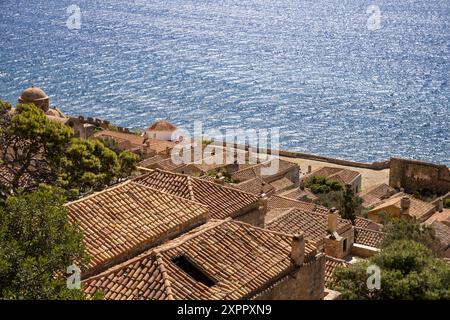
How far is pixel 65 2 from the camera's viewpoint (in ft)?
637

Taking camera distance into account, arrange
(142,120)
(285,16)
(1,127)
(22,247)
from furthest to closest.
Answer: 1. (285,16)
2. (142,120)
3. (1,127)
4. (22,247)

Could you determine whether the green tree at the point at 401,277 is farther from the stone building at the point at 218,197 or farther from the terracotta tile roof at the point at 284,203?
the terracotta tile roof at the point at 284,203

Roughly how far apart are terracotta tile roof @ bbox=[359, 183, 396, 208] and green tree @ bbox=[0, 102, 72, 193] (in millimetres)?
23601

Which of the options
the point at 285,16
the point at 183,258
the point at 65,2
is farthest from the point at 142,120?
the point at 65,2

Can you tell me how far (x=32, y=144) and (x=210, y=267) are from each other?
1012cm

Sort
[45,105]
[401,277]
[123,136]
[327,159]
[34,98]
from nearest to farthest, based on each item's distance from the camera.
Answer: [401,277], [34,98], [45,105], [123,136], [327,159]

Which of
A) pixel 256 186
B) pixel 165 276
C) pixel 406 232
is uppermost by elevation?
pixel 165 276

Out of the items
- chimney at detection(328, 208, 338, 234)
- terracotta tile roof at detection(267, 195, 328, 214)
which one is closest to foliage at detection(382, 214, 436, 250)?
chimney at detection(328, 208, 338, 234)

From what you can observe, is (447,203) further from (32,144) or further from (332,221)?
(32,144)

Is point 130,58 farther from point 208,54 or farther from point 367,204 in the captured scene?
point 367,204

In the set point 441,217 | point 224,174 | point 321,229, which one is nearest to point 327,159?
point 224,174

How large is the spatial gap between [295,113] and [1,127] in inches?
2317

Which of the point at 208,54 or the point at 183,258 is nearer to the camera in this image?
the point at 183,258

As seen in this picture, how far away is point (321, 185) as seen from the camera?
45438 mm
